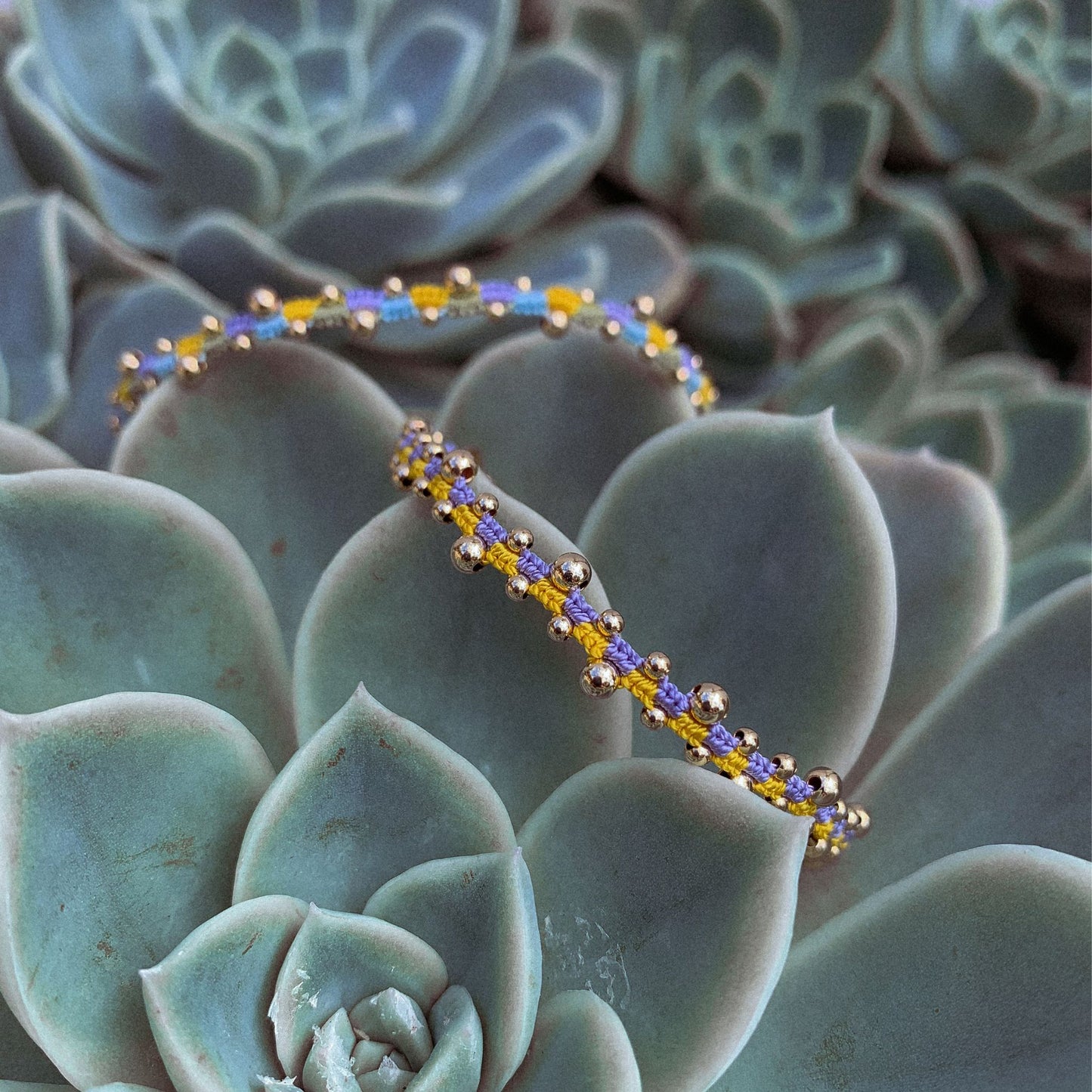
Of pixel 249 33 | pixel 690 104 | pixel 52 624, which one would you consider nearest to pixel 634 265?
pixel 690 104

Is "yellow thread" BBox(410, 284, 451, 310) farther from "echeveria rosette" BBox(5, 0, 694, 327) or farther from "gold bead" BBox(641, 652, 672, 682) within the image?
"gold bead" BBox(641, 652, 672, 682)

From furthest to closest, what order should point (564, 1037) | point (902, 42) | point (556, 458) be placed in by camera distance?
point (902, 42) < point (556, 458) < point (564, 1037)

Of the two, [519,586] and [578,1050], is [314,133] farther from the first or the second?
[578,1050]

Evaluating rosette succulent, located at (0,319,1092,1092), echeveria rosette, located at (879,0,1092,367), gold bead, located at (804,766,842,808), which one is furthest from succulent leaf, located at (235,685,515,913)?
echeveria rosette, located at (879,0,1092,367)

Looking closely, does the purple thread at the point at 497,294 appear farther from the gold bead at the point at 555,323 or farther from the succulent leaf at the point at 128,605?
the succulent leaf at the point at 128,605

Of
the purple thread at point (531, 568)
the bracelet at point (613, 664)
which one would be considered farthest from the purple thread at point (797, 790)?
the purple thread at point (531, 568)

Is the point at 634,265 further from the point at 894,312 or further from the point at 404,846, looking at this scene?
the point at 404,846
